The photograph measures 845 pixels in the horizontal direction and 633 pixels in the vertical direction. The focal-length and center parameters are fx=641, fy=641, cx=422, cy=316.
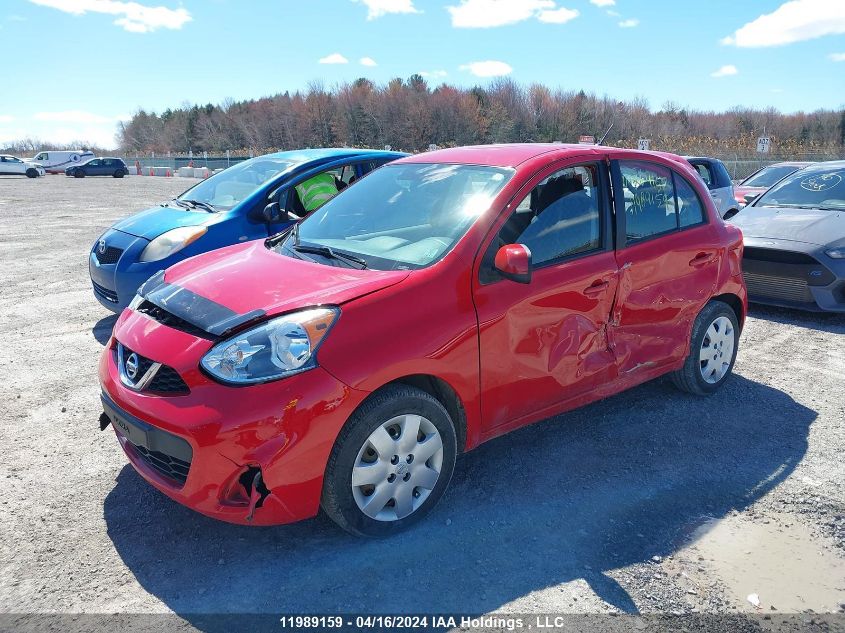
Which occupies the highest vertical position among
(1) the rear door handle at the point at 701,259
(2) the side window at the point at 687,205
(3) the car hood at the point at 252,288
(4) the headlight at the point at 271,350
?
(2) the side window at the point at 687,205

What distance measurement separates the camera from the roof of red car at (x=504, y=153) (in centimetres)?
374

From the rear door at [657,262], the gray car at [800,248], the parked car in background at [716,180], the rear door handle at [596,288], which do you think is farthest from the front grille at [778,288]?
the rear door handle at [596,288]

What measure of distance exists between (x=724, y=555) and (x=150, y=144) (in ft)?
435

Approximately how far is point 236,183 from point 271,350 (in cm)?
443

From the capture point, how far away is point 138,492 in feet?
11.1

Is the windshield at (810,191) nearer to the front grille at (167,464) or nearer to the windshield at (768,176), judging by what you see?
the windshield at (768,176)

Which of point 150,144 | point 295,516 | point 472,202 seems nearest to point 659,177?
point 472,202

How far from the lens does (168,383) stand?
9.02ft

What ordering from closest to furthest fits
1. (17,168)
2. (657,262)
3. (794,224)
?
(657,262), (794,224), (17,168)

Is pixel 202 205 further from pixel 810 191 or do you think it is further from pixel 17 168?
pixel 17 168

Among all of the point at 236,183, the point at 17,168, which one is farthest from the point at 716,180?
the point at 17,168

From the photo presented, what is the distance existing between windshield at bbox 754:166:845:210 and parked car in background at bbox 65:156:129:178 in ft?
144

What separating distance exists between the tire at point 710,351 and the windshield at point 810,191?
3.94 meters

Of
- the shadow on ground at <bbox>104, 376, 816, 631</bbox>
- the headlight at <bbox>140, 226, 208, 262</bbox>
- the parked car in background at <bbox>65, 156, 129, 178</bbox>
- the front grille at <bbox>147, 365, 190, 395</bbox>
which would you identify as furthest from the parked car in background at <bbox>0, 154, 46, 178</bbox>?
the front grille at <bbox>147, 365, 190, 395</bbox>
